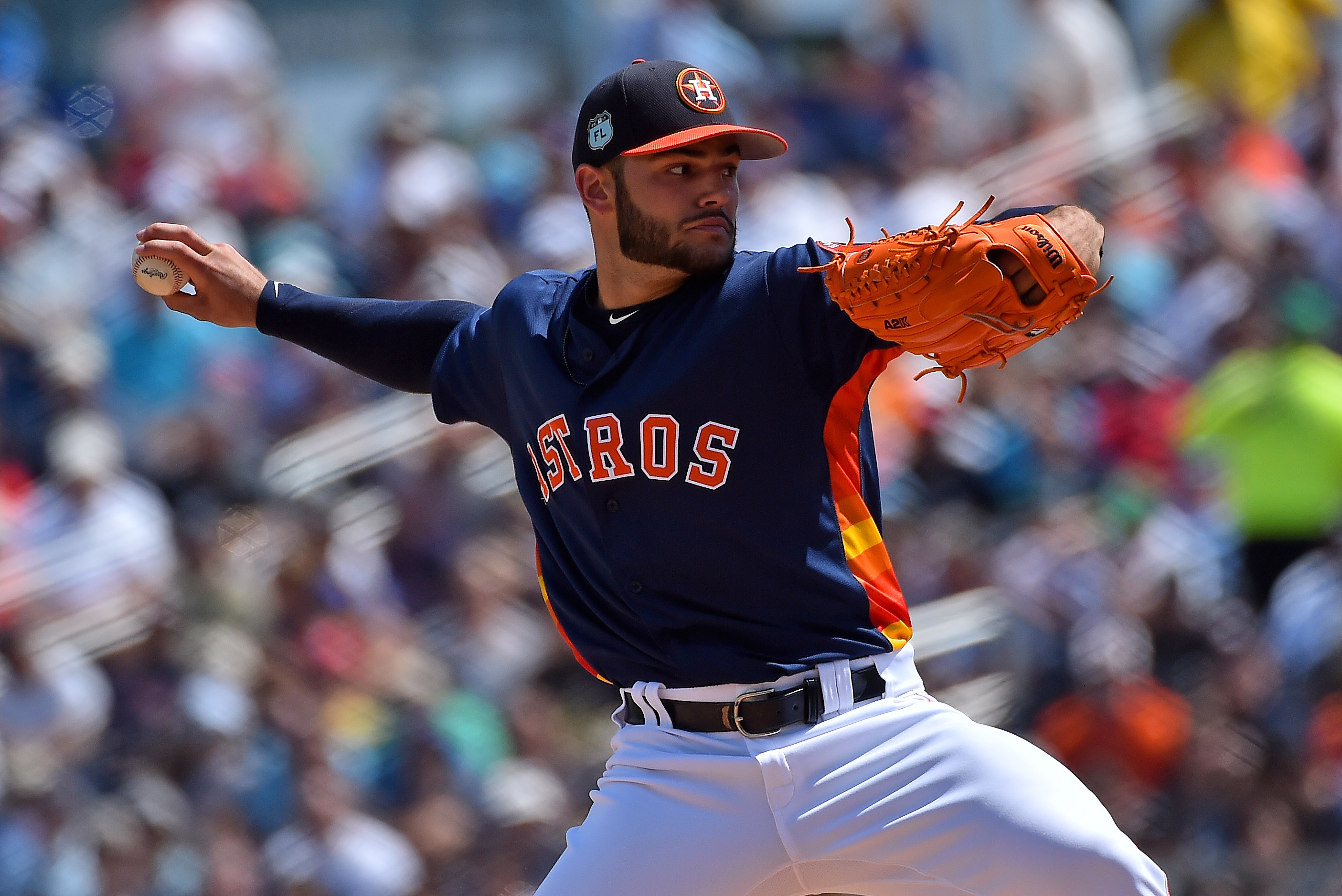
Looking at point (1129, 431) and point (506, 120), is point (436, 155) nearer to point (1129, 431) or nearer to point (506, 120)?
point (506, 120)

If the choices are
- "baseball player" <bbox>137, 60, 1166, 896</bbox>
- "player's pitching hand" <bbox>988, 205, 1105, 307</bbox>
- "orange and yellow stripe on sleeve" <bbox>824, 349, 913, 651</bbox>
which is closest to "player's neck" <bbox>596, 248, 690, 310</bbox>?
"baseball player" <bbox>137, 60, 1166, 896</bbox>

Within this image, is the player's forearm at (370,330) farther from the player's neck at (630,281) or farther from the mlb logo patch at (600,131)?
the mlb logo patch at (600,131)

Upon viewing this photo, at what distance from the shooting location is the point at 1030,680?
651cm

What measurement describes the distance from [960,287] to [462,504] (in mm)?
4333

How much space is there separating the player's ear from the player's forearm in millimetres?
447

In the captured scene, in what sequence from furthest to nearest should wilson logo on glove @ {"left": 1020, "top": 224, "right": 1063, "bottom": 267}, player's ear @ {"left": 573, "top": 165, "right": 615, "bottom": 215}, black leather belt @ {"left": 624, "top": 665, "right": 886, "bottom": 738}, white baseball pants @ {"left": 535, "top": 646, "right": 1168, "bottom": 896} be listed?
player's ear @ {"left": 573, "top": 165, "right": 615, "bottom": 215} < black leather belt @ {"left": 624, "top": 665, "right": 886, "bottom": 738} < white baseball pants @ {"left": 535, "top": 646, "right": 1168, "bottom": 896} < wilson logo on glove @ {"left": 1020, "top": 224, "right": 1063, "bottom": 267}

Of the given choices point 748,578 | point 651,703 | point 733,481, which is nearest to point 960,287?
point 733,481

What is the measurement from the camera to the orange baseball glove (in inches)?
95.7

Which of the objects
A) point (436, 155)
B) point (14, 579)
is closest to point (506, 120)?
point (436, 155)

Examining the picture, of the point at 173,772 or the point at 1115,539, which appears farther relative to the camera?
the point at 1115,539

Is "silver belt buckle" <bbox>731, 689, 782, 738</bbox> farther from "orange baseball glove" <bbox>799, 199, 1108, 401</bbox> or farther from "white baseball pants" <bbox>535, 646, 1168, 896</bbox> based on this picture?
"orange baseball glove" <bbox>799, 199, 1108, 401</bbox>

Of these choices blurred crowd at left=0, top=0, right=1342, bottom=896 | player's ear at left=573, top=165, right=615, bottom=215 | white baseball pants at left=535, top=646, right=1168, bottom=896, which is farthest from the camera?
blurred crowd at left=0, top=0, right=1342, bottom=896

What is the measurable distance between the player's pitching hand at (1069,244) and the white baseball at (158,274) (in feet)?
5.76

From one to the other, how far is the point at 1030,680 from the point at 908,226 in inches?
93.6
